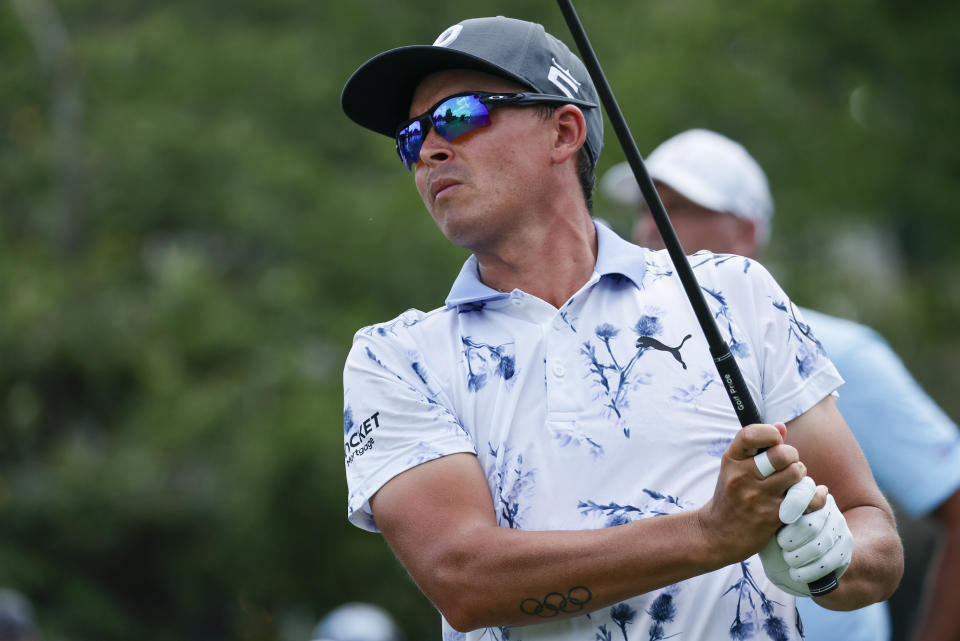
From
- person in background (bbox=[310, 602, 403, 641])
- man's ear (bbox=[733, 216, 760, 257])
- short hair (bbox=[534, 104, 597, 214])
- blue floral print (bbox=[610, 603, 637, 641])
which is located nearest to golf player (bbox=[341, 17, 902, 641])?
blue floral print (bbox=[610, 603, 637, 641])

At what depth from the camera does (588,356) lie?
8.46ft

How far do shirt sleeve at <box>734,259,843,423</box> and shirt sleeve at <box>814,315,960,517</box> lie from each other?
1151mm

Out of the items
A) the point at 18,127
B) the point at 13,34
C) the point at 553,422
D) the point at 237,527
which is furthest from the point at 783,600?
the point at 13,34

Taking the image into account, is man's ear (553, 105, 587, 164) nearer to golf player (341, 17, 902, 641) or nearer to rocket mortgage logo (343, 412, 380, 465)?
golf player (341, 17, 902, 641)

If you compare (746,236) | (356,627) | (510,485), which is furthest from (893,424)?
(356,627)

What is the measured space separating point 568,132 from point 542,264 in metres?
0.33

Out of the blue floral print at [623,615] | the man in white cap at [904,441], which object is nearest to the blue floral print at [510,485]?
the blue floral print at [623,615]

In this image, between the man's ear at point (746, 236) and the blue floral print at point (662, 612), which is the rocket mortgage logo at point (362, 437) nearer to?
the blue floral print at point (662, 612)

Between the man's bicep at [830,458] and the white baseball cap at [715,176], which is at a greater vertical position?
the white baseball cap at [715,176]

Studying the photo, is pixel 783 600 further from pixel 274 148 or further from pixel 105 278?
pixel 274 148

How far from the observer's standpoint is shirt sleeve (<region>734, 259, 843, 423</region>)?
2.54 meters

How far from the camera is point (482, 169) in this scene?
110 inches

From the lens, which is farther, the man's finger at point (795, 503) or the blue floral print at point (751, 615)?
the blue floral print at point (751, 615)

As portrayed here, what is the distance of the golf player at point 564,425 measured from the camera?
2.29 m
